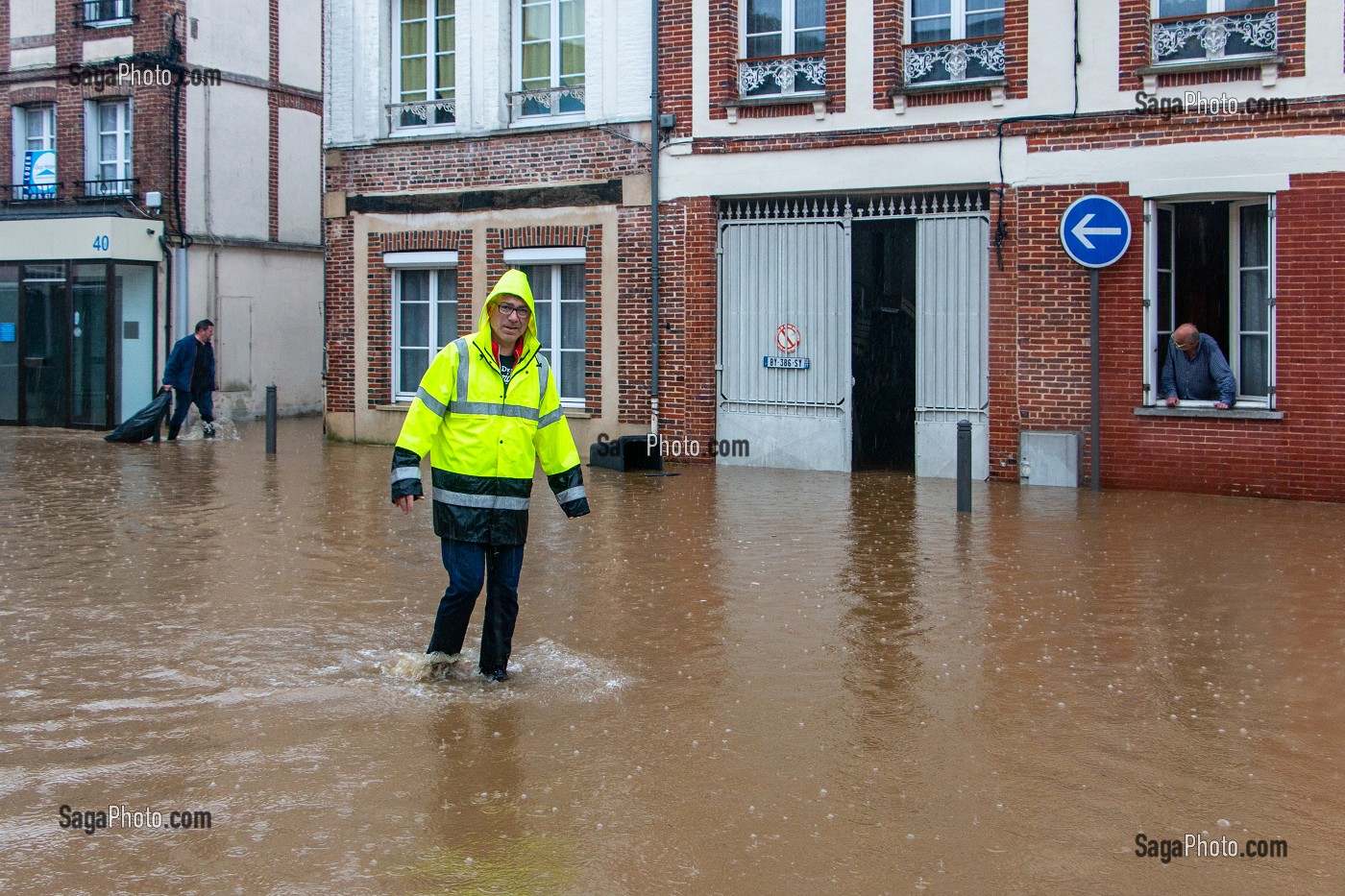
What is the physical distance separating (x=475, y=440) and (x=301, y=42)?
72.2 ft

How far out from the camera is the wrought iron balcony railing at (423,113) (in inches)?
780

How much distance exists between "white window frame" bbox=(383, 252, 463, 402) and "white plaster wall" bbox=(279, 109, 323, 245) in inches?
290

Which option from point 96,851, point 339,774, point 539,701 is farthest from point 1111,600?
point 96,851

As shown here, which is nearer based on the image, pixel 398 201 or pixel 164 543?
pixel 164 543

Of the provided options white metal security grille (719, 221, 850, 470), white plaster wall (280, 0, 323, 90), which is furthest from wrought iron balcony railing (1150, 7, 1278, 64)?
white plaster wall (280, 0, 323, 90)

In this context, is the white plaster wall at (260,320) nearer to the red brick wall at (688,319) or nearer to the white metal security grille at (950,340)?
the red brick wall at (688,319)

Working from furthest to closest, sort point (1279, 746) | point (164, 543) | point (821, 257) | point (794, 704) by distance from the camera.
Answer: point (821, 257)
point (164, 543)
point (794, 704)
point (1279, 746)

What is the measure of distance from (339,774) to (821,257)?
12.4 meters

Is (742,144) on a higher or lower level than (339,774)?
higher

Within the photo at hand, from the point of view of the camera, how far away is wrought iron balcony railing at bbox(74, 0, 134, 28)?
24.7 metres

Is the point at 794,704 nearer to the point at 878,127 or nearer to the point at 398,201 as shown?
the point at 878,127

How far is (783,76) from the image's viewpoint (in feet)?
56.5

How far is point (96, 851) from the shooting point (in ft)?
15.5

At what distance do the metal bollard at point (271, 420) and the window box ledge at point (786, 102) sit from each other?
6.54m
